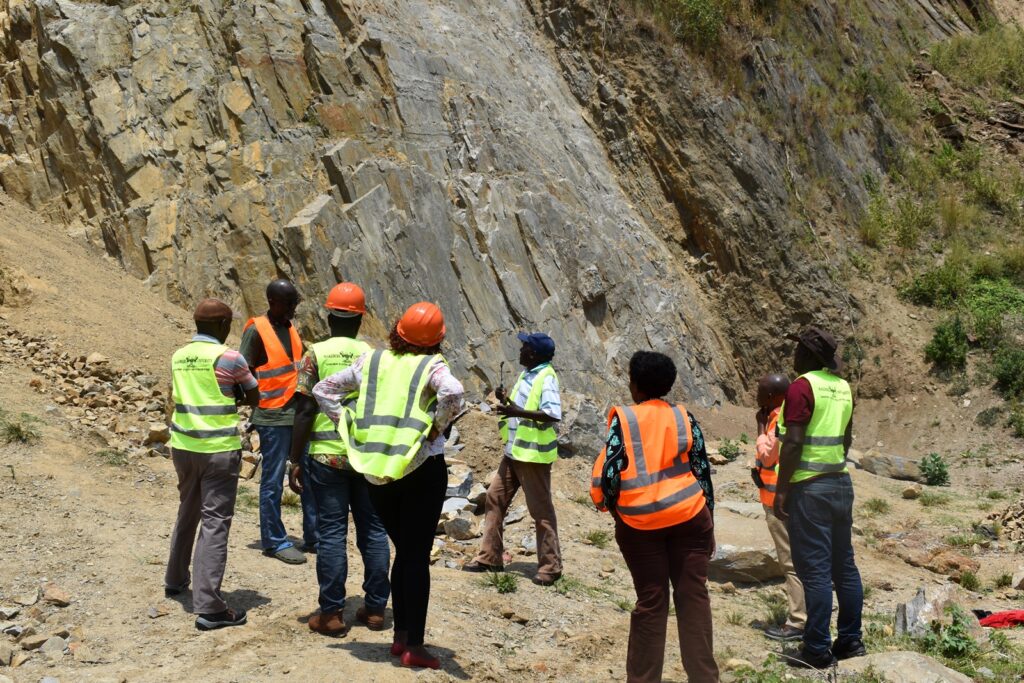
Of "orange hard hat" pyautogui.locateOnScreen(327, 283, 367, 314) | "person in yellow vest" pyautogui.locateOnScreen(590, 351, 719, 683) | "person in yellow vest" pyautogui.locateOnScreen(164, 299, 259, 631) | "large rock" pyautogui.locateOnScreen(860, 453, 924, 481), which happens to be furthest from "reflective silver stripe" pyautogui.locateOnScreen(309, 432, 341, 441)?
"large rock" pyautogui.locateOnScreen(860, 453, 924, 481)

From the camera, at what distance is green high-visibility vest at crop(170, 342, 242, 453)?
4992 millimetres

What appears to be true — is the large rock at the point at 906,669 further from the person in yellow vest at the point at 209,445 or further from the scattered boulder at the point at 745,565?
the person in yellow vest at the point at 209,445

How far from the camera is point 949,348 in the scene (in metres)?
16.1

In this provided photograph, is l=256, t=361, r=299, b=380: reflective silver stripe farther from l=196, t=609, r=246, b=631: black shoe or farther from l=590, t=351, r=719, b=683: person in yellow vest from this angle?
l=590, t=351, r=719, b=683: person in yellow vest

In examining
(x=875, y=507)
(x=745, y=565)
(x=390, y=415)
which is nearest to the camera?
(x=390, y=415)

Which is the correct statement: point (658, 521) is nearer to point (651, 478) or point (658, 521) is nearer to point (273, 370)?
point (651, 478)

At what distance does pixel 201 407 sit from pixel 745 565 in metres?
4.50

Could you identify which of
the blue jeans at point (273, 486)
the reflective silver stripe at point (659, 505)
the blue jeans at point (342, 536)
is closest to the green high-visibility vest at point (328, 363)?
the blue jeans at point (342, 536)

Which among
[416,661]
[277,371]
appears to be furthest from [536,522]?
[416,661]

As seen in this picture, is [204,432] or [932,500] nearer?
[204,432]

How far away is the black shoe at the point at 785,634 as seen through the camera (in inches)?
230

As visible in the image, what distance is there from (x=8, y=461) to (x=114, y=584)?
212 cm

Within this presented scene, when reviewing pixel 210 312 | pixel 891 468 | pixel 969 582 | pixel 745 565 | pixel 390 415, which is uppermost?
pixel 210 312

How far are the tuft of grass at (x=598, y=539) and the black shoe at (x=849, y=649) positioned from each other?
2.84m
